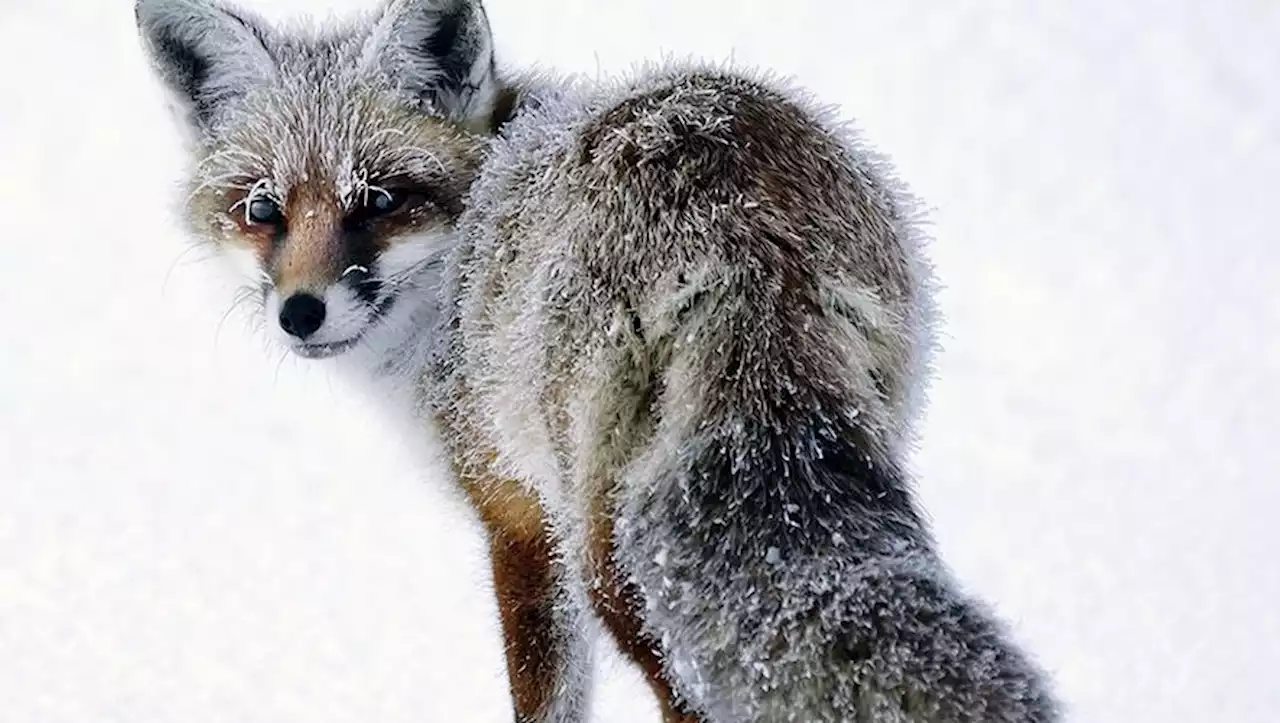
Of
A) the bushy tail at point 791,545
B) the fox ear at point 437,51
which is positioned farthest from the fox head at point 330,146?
the bushy tail at point 791,545

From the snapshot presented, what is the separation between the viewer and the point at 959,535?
521cm

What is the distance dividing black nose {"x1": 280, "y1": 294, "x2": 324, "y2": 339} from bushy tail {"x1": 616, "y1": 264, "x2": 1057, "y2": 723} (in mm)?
976

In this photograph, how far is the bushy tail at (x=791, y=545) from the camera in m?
2.15

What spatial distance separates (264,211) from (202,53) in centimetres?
51

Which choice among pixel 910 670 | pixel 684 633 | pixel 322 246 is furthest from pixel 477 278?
pixel 910 670

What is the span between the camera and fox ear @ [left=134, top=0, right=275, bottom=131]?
3502 mm

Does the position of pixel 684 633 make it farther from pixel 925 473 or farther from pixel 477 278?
pixel 925 473

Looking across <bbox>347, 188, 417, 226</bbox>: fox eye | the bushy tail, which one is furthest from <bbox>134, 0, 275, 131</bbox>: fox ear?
the bushy tail

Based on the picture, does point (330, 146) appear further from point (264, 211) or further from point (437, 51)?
point (437, 51)

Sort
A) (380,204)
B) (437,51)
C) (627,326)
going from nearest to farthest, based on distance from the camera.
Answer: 1. (627,326)
2. (380,204)
3. (437,51)

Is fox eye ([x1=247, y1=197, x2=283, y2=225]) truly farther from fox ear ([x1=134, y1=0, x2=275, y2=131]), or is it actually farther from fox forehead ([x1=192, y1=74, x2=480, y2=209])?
fox ear ([x1=134, y1=0, x2=275, y2=131])

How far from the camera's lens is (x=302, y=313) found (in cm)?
312

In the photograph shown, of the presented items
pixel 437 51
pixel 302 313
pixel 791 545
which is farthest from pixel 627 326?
pixel 437 51

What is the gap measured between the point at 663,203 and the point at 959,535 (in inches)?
115
